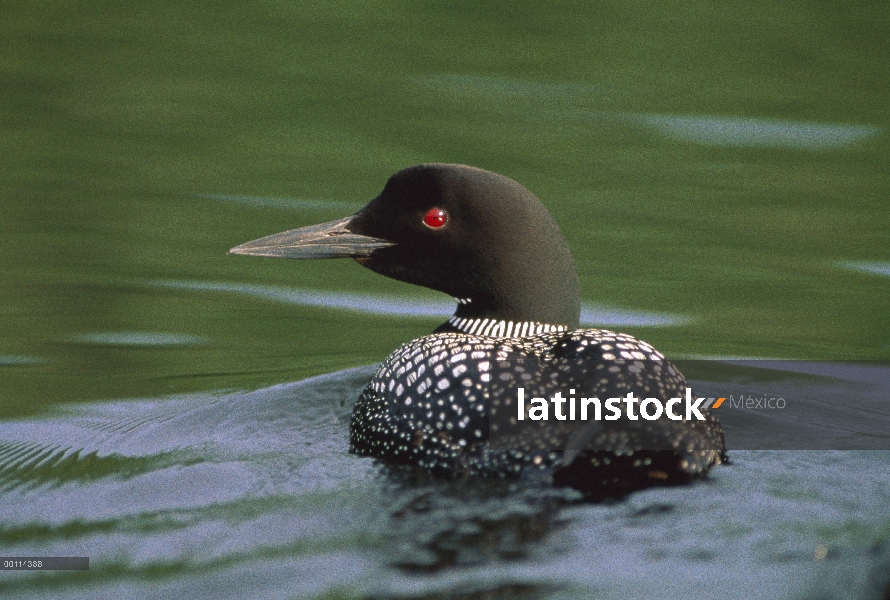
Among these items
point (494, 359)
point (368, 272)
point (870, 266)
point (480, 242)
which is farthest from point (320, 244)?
point (870, 266)

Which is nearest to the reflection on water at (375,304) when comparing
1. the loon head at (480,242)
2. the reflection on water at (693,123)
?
the loon head at (480,242)

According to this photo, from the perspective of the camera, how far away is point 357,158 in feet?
20.6

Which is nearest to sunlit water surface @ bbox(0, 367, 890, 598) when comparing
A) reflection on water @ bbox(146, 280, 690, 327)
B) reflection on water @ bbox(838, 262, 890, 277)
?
reflection on water @ bbox(146, 280, 690, 327)

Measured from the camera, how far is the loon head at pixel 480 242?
3.92 meters

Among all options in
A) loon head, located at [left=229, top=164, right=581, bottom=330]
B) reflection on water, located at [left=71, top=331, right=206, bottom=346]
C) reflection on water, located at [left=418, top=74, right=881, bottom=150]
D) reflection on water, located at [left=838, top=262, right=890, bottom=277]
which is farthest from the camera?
reflection on water, located at [left=418, top=74, right=881, bottom=150]

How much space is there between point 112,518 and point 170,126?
3.67 m

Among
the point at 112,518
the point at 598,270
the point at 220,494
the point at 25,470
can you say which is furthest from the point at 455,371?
the point at 598,270

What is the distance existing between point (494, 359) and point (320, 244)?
3.47ft

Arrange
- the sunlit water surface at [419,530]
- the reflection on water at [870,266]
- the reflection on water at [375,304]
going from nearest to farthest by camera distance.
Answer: the sunlit water surface at [419,530], the reflection on water at [375,304], the reflection on water at [870,266]

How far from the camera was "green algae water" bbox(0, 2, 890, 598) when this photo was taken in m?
2.96

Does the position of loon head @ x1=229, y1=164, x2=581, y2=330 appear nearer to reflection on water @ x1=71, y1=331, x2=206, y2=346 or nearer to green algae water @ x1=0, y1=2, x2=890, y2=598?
green algae water @ x1=0, y1=2, x2=890, y2=598

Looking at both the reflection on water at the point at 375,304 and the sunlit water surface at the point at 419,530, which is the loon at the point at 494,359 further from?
the reflection on water at the point at 375,304

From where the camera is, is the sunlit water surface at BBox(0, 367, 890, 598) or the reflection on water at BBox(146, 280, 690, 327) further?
the reflection on water at BBox(146, 280, 690, 327)

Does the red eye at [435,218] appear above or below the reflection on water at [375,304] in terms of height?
above
